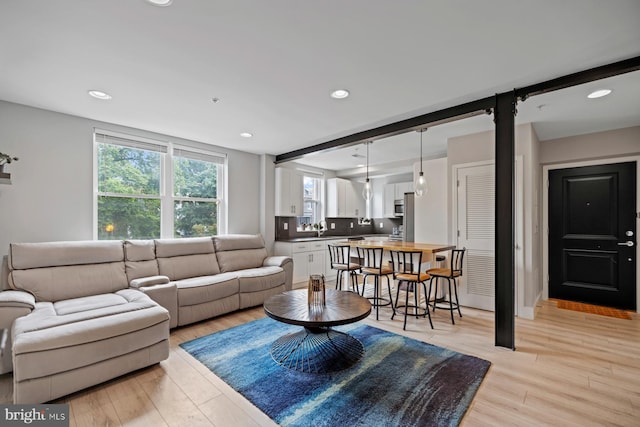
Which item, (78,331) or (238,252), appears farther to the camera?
(238,252)

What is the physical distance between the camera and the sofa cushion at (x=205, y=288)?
133 inches

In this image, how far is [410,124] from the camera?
11.6 feet

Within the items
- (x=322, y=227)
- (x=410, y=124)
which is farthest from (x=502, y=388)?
(x=322, y=227)

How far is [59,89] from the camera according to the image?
2.78 meters

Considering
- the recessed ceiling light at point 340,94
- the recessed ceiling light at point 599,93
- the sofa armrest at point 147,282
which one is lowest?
the sofa armrest at point 147,282

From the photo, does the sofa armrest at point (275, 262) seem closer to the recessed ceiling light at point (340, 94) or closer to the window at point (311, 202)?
the window at point (311, 202)

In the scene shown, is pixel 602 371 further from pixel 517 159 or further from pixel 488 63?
pixel 488 63

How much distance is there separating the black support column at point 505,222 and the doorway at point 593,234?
2.47 metres

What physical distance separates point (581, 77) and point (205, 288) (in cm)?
432

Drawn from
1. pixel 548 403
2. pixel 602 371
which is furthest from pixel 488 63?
pixel 602 371

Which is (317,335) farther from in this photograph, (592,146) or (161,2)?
(592,146)

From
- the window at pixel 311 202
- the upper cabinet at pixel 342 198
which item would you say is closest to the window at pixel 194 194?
the window at pixel 311 202

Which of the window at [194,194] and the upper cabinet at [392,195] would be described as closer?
the window at [194,194]

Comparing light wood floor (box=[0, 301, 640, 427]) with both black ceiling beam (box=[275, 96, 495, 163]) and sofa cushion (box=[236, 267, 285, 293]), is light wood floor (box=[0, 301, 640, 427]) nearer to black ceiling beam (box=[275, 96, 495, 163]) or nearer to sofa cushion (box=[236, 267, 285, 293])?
sofa cushion (box=[236, 267, 285, 293])
